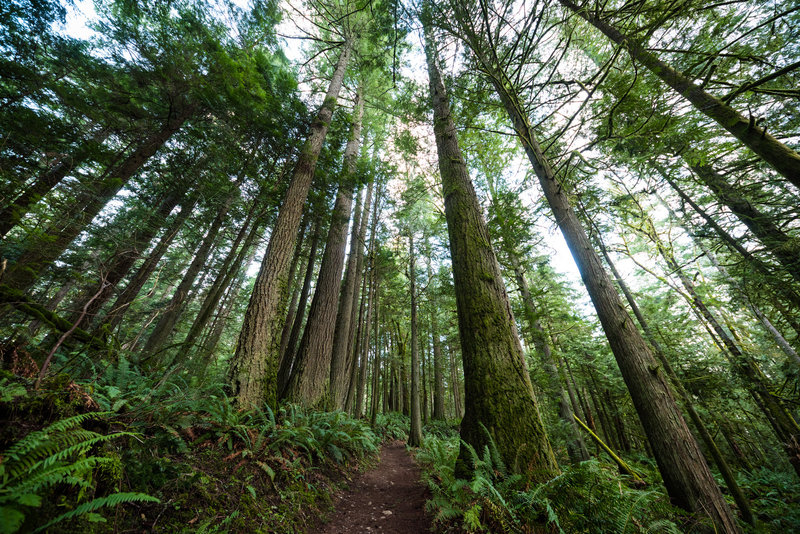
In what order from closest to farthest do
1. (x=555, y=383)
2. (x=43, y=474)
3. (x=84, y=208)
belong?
(x=43, y=474) < (x=84, y=208) < (x=555, y=383)

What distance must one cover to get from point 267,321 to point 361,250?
552 centimetres

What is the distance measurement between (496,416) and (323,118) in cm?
809

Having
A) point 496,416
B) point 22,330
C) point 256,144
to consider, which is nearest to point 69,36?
point 256,144

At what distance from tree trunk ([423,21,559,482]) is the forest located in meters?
0.03

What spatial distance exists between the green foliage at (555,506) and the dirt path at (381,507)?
0.78 metres

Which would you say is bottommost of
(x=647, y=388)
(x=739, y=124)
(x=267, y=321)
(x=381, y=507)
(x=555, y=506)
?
(x=381, y=507)

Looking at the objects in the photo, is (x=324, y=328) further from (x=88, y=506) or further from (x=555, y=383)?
(x=555, y=383)

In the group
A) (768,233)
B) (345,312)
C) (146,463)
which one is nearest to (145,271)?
(345,312)

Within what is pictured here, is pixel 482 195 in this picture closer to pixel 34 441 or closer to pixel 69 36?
pixel 34 441

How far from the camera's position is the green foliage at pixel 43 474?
0.86m

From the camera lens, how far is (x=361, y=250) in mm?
9555

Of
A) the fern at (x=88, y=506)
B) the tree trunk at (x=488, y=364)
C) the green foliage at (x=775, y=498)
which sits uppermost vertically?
the tree trunk at (x=488, y=364)

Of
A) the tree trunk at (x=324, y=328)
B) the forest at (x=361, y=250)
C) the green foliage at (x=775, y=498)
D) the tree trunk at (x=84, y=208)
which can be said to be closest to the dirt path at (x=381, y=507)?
the forest at (x=361, y=250)

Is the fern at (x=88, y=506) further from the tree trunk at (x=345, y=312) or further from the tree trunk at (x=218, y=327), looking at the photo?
the tree trunk at (x=345, y=312)
